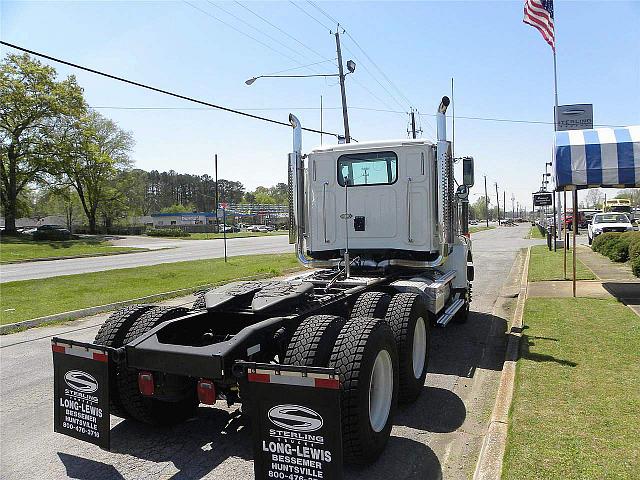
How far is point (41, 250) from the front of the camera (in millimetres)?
34719

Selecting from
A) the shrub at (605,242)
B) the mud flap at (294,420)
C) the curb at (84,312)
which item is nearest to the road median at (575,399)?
the mud flap at (294,420)

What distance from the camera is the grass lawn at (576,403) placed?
145 inches

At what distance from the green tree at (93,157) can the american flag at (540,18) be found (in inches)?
1631

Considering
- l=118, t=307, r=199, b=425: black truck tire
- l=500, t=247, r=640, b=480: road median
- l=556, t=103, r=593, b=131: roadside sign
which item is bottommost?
l=500, t=247, r=640, b=480: road median

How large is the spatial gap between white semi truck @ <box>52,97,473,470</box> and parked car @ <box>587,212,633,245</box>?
24.9 meters

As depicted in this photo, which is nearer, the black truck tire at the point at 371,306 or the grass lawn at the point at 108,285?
the black truck tire at the point at 371,306

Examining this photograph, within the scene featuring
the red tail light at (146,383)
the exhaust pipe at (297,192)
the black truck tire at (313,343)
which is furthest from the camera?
the exhaust pipe at (297,192)

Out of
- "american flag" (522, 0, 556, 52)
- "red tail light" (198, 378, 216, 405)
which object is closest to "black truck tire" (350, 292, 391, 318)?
"red tail light" (198, 378, 216, 405)

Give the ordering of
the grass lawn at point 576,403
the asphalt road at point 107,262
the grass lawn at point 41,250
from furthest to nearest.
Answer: the grass lawn at point 41,250 → the asphalt road at point 107,262 → the grass lawn at point 576,403

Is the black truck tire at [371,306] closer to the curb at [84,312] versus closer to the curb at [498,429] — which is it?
the curb at [498,429]

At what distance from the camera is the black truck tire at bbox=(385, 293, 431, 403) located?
16.5ft

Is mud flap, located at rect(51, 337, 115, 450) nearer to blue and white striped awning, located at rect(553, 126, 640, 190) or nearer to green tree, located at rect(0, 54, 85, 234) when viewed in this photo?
blue and white striped awning, located at rect(553, 126, 640, 190)

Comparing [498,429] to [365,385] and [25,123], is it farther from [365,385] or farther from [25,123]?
[25,123]

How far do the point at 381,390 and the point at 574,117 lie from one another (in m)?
19.8
